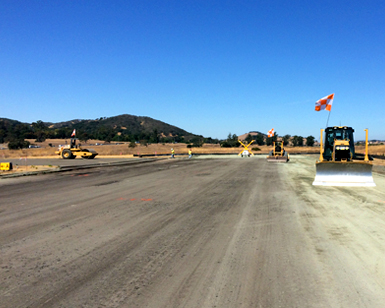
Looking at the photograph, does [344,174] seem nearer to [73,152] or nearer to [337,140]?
[337,140]

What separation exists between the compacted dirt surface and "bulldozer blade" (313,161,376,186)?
3.58 meters

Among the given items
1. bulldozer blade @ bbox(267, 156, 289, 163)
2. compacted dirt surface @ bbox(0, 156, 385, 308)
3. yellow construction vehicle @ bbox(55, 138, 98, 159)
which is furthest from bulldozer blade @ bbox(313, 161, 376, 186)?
yellow construction vehicle @ bbox(55, 138, 98, 159)

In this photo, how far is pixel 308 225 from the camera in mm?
6664

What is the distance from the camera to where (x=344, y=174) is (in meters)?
12.9

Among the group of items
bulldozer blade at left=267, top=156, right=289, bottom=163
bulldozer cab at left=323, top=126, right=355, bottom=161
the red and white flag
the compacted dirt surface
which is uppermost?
the red and white flag

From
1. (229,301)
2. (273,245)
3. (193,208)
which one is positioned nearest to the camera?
(229,301)

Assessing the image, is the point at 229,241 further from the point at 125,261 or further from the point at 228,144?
the point at 228,144

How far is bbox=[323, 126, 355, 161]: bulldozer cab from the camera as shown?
14688mm

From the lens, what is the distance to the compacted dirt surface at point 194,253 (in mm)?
3613

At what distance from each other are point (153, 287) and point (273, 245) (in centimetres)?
250

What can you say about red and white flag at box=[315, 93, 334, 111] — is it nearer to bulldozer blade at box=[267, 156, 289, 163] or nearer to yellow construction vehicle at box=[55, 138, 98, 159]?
bulldozer blade at box=[267, 156, 289, 163]

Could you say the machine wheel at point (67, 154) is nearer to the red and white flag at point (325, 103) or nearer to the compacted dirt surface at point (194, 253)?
the compacted dirt surface at point (194, 253)

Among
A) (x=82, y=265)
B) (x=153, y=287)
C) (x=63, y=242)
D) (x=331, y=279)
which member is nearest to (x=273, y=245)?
(x=331, y=279)

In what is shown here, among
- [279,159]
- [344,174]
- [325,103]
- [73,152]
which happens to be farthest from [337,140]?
[73,152]
